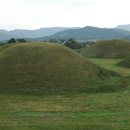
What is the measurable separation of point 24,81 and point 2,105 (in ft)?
25.8

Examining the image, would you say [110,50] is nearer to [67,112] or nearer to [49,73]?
[49,73]

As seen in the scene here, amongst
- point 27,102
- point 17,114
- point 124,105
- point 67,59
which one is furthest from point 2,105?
point 67,59

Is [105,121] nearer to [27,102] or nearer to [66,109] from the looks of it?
[66,109]

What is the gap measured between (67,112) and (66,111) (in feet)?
1.21

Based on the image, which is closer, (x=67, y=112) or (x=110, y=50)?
(x=67, y=112)

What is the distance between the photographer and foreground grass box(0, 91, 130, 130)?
71.1ft

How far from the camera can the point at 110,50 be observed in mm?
76625

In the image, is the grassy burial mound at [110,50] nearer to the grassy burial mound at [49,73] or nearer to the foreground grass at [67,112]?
the grassy burial mound at [49,73]

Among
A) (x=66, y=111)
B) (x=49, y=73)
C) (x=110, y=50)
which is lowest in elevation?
(x=66, y=111)

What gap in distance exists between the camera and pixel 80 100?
3219 centimetres

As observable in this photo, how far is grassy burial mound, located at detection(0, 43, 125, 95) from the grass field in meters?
1.78

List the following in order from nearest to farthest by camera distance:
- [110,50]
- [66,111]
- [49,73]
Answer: [66,111], [49,73], [110,50]

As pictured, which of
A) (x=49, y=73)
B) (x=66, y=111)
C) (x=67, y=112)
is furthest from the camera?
(x=49, y=73)

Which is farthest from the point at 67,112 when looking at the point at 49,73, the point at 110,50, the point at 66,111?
the point at 110,50
